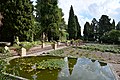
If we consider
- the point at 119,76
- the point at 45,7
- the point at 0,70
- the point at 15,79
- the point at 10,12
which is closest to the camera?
the point at 0,70

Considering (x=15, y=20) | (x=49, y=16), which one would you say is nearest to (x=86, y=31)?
(x=49, y=16)

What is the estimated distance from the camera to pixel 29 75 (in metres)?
8.86

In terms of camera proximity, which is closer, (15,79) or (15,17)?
(15,79)

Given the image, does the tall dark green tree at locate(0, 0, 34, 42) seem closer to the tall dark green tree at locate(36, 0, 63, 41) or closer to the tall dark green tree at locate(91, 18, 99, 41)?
the tall dark green tree at locate(36, 0, 63, 41)

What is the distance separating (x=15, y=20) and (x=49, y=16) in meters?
9.36

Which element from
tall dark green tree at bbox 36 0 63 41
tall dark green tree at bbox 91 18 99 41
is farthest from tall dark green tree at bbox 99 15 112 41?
tall dark green tree at bbox 36 0 63 41

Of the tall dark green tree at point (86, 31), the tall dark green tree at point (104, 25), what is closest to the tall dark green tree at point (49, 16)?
the tall dark green tree at point (86, 31)

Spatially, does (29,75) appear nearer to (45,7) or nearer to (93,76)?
(93,76)

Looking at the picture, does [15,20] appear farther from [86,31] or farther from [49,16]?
[86,31]

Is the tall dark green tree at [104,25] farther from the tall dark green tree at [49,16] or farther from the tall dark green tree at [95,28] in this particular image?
the tall dark green tree at [49,16]

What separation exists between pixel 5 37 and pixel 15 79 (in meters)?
15.6

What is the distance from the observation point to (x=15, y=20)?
832 inches

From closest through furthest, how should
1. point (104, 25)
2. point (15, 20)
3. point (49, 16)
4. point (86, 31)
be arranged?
point (15, 20)
point (49, 16)
point (86, 31)
point (104, 25)

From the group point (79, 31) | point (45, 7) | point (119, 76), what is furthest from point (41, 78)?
point (79, 31)
